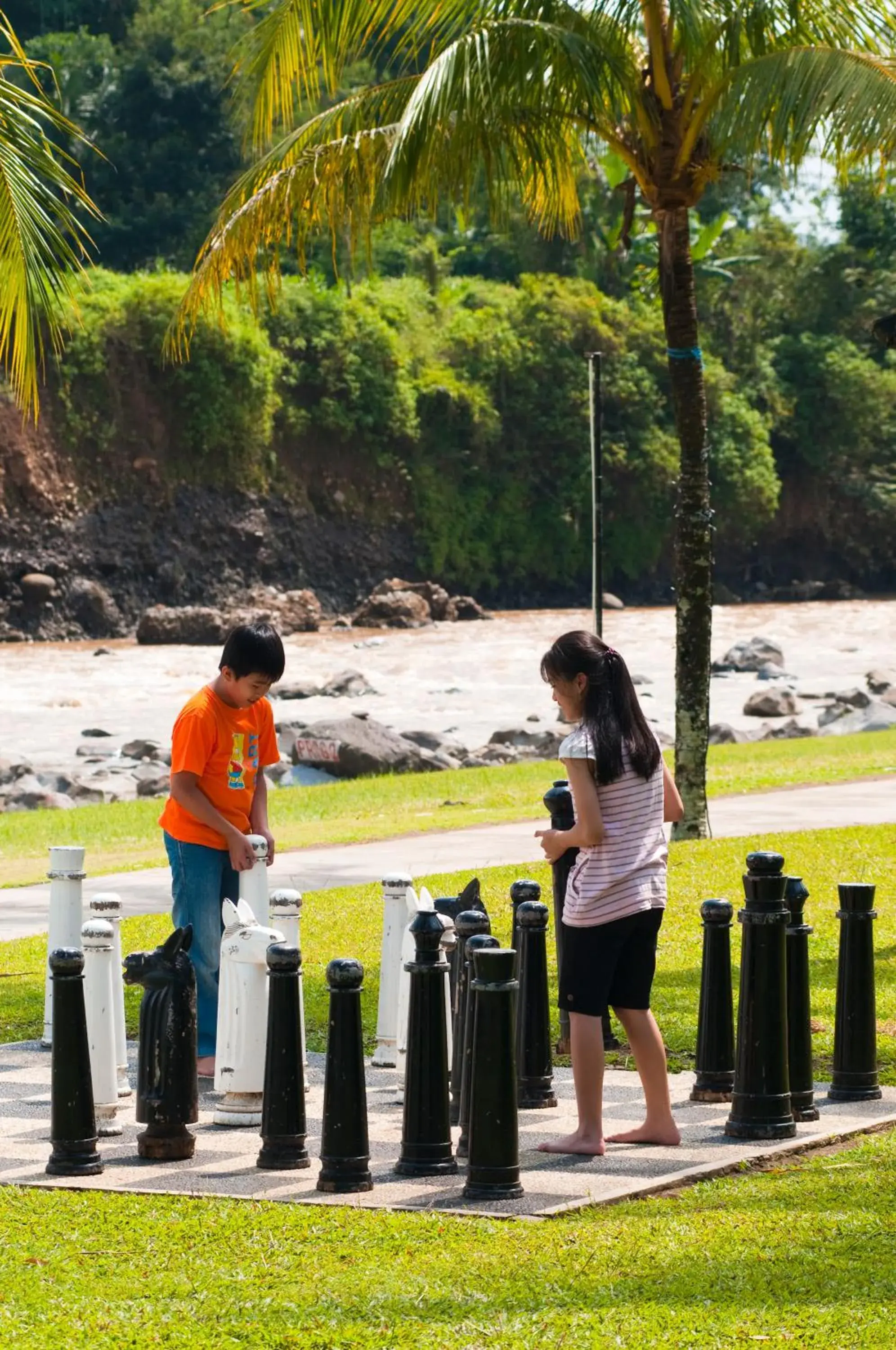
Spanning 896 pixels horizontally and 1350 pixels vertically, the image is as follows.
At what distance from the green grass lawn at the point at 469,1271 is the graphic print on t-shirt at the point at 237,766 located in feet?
6.56

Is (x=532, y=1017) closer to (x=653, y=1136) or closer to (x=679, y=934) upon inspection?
(x=653, y=1136)

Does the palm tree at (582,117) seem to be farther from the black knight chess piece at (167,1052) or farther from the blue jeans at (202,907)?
the black knight chess piece at (167,1052)

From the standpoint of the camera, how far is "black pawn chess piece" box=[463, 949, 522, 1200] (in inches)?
219

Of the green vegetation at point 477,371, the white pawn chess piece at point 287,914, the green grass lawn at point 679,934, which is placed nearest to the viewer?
the white pawn chess piece at point 287,914

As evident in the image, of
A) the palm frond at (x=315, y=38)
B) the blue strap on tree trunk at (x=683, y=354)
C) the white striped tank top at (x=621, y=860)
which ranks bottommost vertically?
the white striped tank top at (x=621, y=860)

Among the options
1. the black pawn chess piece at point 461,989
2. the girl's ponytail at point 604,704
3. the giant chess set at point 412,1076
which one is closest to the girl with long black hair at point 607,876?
the girl's ponytail at point 604,704

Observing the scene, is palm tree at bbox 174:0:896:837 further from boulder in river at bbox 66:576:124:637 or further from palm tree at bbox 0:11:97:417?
boulder in river at bbox 66:576:124:637

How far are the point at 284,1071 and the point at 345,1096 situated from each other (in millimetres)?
282

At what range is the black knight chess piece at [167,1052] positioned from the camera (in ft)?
20.2

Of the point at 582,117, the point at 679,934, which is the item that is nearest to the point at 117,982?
the point at 679,934

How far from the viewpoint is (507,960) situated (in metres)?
5.68

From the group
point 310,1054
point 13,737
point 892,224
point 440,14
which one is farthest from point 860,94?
point 892,224

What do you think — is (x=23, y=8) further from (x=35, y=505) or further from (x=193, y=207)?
(x=35, y=505)

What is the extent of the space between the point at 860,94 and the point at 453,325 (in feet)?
167
